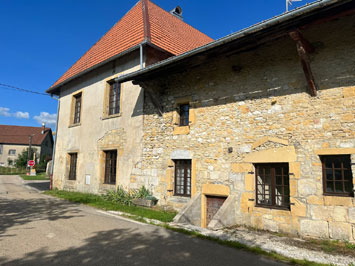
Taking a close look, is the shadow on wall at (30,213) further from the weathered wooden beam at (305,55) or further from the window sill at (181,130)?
the weathered wooden beam at (305,55)

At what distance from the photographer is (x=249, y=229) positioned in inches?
243

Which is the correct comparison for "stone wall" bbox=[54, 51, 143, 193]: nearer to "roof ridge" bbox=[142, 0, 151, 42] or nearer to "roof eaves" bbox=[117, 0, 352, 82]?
"roof ridge" bbox=[142, 0, 151, 42]

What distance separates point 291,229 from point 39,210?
693 cm

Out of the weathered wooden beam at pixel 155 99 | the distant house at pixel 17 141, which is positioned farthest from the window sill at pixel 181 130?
the distant house at pixel 17 141

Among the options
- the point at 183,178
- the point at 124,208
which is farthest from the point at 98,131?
the point at 183,178

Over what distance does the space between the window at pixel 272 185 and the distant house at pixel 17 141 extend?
40217mm

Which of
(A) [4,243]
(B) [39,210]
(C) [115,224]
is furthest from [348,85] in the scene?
(B) [39,210]

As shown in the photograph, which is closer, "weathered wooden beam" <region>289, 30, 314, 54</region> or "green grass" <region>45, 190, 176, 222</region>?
"weathered wooden beam" <region>289, 30, 314, 54</region>

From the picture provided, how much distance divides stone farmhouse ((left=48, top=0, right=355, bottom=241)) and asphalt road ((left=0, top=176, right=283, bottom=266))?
54.0 inches

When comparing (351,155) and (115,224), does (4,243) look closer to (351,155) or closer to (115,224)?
(115,224)

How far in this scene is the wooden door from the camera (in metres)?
7.12

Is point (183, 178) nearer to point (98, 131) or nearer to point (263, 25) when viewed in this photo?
point (263, 25)

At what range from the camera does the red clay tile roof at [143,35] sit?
33.3 ft

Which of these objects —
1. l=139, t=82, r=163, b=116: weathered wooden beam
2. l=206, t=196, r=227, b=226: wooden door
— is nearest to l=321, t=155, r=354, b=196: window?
l=206, t=196, r=227, b=226: wooden door
